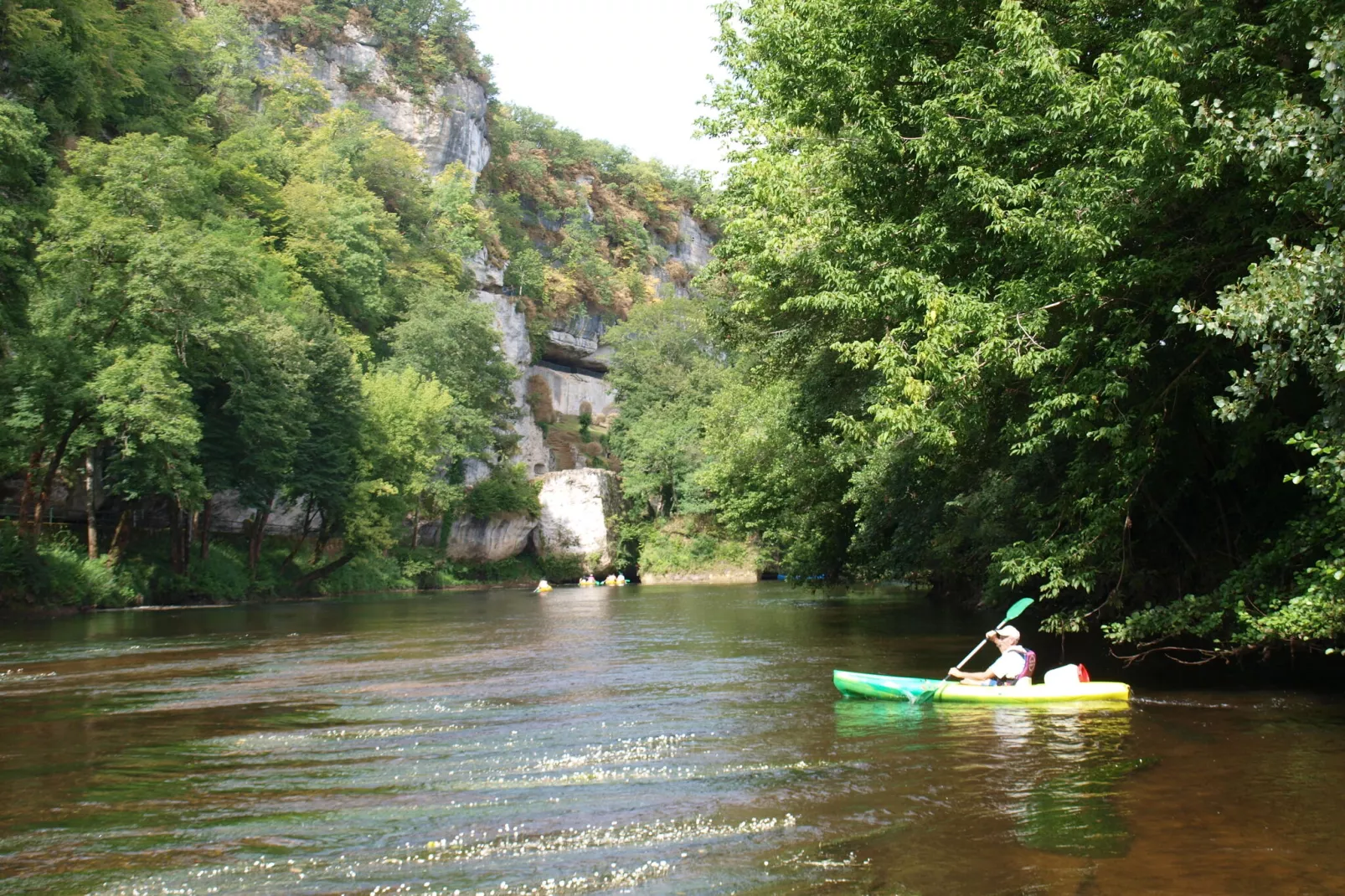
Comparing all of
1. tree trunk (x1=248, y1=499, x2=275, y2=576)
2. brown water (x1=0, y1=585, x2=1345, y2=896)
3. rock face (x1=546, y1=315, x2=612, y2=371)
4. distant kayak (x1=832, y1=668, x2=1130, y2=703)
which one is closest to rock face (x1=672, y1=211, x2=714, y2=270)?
rock face (x1=546, y1=315, x2=612, y2=371)

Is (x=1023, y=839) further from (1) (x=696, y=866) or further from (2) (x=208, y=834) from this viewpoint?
(2) (x=208, y=834)

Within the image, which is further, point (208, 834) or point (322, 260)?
point (322, 260)

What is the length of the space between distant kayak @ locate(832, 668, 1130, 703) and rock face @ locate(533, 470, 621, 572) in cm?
4587

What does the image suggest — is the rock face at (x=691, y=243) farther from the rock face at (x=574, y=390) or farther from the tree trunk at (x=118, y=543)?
the tree trunk at (x=118, y=543)

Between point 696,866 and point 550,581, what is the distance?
51667mm

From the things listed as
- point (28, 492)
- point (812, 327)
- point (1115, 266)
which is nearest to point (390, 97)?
point (28, 492)

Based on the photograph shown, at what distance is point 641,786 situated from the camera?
760 cm

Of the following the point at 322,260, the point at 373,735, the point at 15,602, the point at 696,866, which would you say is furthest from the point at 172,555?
the point at 696,866

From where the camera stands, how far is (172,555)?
35438 mm

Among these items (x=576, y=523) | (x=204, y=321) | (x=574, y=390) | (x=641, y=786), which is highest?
(x=574, y=390)

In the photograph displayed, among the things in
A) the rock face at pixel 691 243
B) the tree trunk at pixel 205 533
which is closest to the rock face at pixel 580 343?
the rock face at pixel 691 243

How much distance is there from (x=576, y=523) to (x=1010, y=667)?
46.5m

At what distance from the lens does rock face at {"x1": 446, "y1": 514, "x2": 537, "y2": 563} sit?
5481cm

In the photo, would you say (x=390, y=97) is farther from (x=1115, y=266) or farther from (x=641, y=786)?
(x=641, y=786)
